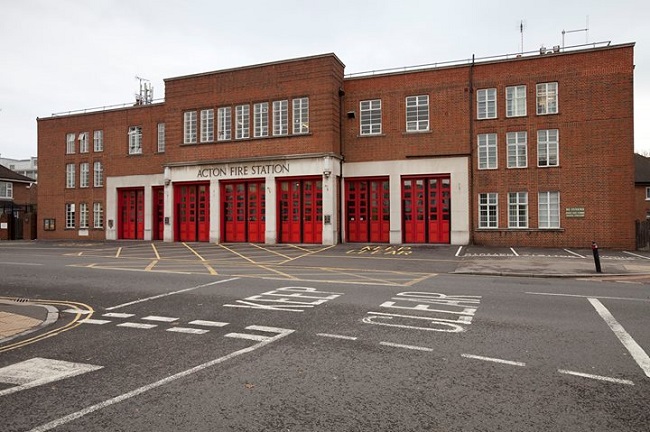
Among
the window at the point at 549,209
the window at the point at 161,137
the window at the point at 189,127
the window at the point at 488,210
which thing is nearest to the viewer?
the window at the point at 549,209

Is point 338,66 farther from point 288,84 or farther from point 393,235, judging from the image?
point 393,235

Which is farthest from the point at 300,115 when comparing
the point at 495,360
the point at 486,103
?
the point at 495,360

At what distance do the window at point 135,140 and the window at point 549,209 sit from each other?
89.9ft

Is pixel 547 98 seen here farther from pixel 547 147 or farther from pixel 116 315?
pixel 116 315

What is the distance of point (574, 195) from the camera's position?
79.2 feet

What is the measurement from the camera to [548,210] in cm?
2459

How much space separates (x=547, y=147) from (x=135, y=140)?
91.9 feet

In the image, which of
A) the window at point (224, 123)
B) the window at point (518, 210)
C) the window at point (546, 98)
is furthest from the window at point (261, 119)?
the window at point (546, 98)

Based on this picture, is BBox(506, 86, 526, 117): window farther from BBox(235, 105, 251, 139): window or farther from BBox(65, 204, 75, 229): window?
BBox(65, 204, 75, 229): window

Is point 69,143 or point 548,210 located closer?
point 548,210

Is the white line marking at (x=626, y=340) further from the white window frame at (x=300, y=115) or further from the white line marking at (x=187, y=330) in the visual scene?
the white window frame at (x=300, y=115)

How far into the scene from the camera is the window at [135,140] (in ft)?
112

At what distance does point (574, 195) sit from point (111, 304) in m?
23.0

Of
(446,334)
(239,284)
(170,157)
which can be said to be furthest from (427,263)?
(170,157)
